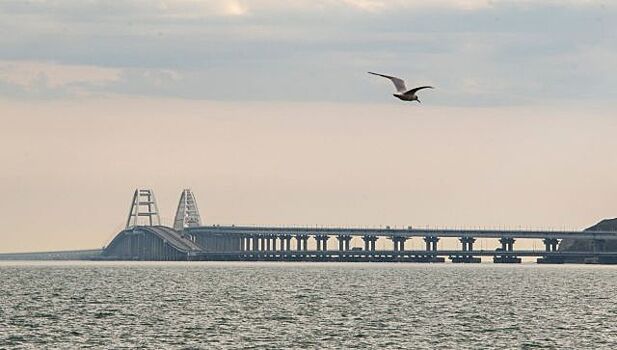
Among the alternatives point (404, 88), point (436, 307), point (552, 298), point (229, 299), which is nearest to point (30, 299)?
point (229, 299)

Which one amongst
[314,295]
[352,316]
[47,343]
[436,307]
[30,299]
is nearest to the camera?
[47,343]

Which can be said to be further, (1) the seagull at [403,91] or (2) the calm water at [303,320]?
(2) the calm water at [303,320]

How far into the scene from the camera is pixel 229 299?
561 feet

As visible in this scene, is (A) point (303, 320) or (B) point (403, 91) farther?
(A) point (303, 320)

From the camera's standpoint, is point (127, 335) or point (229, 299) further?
point (229, 299)

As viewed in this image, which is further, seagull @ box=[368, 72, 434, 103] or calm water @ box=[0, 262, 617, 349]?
calm water @ box=[0, 262, 617, 349]

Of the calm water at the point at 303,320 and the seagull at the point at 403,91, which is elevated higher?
the seagull at the point at 403,91

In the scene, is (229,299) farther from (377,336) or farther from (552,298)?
(377,336)

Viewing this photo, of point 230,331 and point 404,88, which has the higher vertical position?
point 404,88

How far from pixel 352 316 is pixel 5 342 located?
3549 cm

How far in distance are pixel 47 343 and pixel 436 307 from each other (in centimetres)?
5347

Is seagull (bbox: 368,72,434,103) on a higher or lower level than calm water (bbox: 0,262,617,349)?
higher

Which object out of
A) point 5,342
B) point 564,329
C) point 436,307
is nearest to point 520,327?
point 564,329

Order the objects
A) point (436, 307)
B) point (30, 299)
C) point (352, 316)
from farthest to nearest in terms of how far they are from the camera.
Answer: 1. point (30, 299)
2. point (436, 307)
3. point (352, 316)
